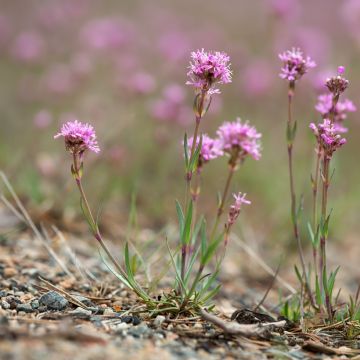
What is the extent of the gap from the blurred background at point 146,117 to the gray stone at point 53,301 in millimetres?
949

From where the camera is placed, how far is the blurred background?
4496 mm

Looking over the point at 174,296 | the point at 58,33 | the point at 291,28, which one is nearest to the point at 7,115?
the point at 58,33

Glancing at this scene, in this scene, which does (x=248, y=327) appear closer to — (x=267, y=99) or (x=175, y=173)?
(x=175, y=173)

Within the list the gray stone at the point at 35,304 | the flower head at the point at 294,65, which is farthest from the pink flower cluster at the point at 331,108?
the gray stone at the point at 35,304

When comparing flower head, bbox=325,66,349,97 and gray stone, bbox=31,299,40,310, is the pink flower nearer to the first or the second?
flower head, bbox=325,66,349,97

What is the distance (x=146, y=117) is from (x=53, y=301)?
405 cm

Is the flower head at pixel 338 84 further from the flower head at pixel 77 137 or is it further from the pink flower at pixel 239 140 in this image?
the flower head at pixel 77 137

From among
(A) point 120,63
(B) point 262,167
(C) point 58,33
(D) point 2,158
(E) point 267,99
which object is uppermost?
(C) point 58,33

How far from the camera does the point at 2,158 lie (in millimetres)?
5082

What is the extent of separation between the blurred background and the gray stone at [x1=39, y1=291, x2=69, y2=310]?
0.95m

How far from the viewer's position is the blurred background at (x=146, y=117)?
450 cm

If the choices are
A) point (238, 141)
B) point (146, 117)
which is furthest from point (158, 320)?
point (146, 117)

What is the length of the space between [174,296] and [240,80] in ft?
15.5

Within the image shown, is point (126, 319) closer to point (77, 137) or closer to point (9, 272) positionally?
point (77, 137)
